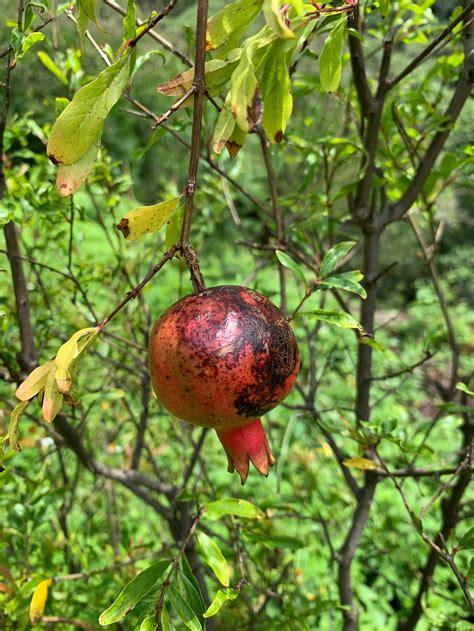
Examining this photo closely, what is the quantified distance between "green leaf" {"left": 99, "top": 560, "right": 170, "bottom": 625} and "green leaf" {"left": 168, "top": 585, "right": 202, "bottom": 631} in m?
Result: 0.03

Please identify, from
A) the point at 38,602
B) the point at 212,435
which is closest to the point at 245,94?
the point at 38,602

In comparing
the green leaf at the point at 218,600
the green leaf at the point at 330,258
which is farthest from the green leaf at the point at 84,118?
the green leaf at the point at 218,600

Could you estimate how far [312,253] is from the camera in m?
1.34

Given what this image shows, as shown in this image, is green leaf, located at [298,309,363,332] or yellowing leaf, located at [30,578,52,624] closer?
green leaf, located at [298,309,363,332]

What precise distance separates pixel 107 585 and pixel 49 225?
0.77m

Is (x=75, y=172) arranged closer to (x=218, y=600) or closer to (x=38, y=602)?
(x=218, y=600)

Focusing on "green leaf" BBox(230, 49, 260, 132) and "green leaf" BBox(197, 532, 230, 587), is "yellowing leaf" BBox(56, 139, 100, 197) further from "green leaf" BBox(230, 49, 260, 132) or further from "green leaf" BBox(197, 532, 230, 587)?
"green leaf" BBox(197, 532, 230, 587)

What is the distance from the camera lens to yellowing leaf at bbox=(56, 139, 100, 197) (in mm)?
426

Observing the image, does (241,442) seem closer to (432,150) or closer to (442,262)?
(432,150)

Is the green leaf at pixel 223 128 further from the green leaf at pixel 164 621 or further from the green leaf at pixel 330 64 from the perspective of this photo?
→ the green leaf at pixel 164 621

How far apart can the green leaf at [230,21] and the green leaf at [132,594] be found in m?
0.56

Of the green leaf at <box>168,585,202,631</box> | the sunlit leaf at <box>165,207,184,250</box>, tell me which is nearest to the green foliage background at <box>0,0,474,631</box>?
the green leaf at <box>168,585,202,631</box>

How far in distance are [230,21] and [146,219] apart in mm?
171

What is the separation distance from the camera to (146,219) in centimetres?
47
